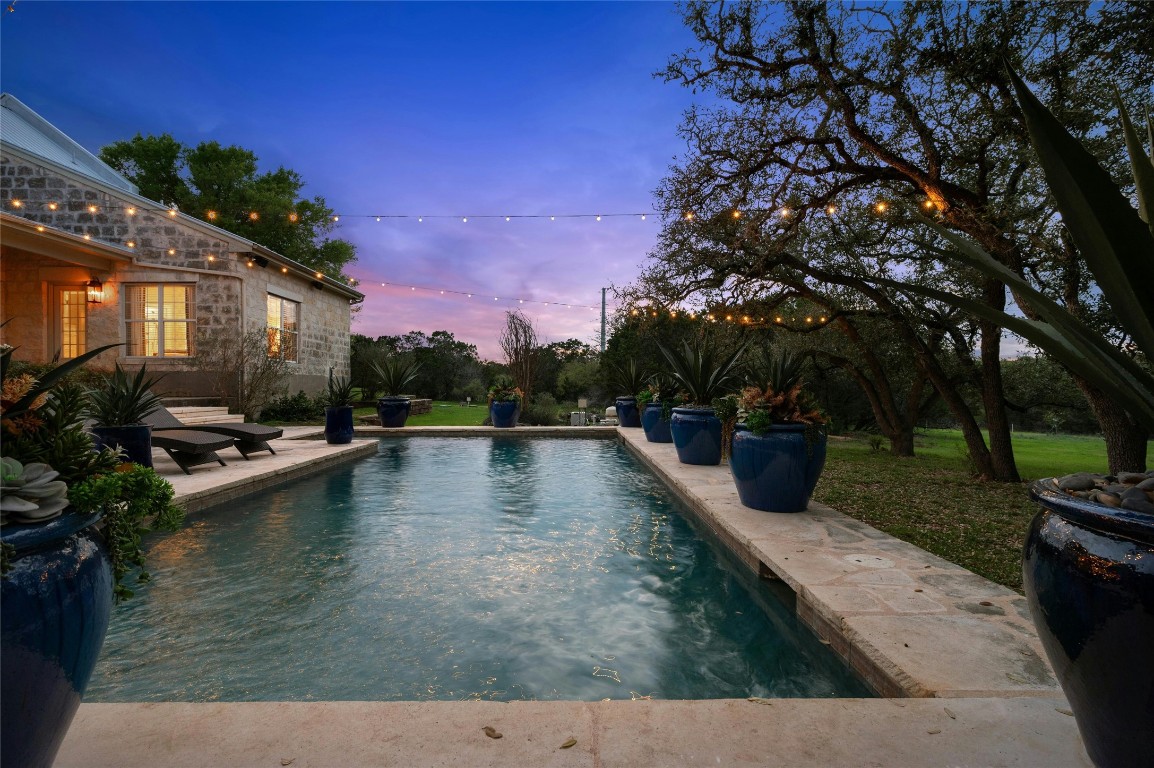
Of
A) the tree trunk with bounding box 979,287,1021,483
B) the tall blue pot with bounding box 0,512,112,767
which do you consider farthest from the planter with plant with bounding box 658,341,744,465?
the tall blue pot with bounding box 0,512,112,767

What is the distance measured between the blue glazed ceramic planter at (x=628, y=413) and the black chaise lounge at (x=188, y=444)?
8267mm

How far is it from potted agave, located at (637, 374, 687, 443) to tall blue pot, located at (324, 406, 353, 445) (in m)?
5.27

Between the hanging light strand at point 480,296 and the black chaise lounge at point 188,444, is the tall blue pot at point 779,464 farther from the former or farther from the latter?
the hanging light strand at point 480,296

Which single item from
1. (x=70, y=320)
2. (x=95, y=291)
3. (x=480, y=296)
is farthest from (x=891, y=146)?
(x=480, y=296)

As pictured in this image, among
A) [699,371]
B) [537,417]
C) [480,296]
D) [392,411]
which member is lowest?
[537,417]

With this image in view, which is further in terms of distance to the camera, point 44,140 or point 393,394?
point 44,140

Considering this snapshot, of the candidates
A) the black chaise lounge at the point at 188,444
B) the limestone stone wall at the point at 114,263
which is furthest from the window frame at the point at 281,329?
the black chaise lounge at the point at 188,444

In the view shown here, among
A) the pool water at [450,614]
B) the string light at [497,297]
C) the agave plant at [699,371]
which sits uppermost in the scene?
the string light at [497,297]

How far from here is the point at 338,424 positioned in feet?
29.8

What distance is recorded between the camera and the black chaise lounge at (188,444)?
5.80m

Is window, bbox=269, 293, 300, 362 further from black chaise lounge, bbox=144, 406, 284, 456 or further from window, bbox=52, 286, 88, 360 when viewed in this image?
black chaise lounge, bbox=144, 406, 284, 456

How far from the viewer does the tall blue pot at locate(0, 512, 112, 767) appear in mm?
1029

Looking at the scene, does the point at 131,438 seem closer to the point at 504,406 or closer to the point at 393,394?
the point at 393,394

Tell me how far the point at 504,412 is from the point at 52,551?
36.2 ft
